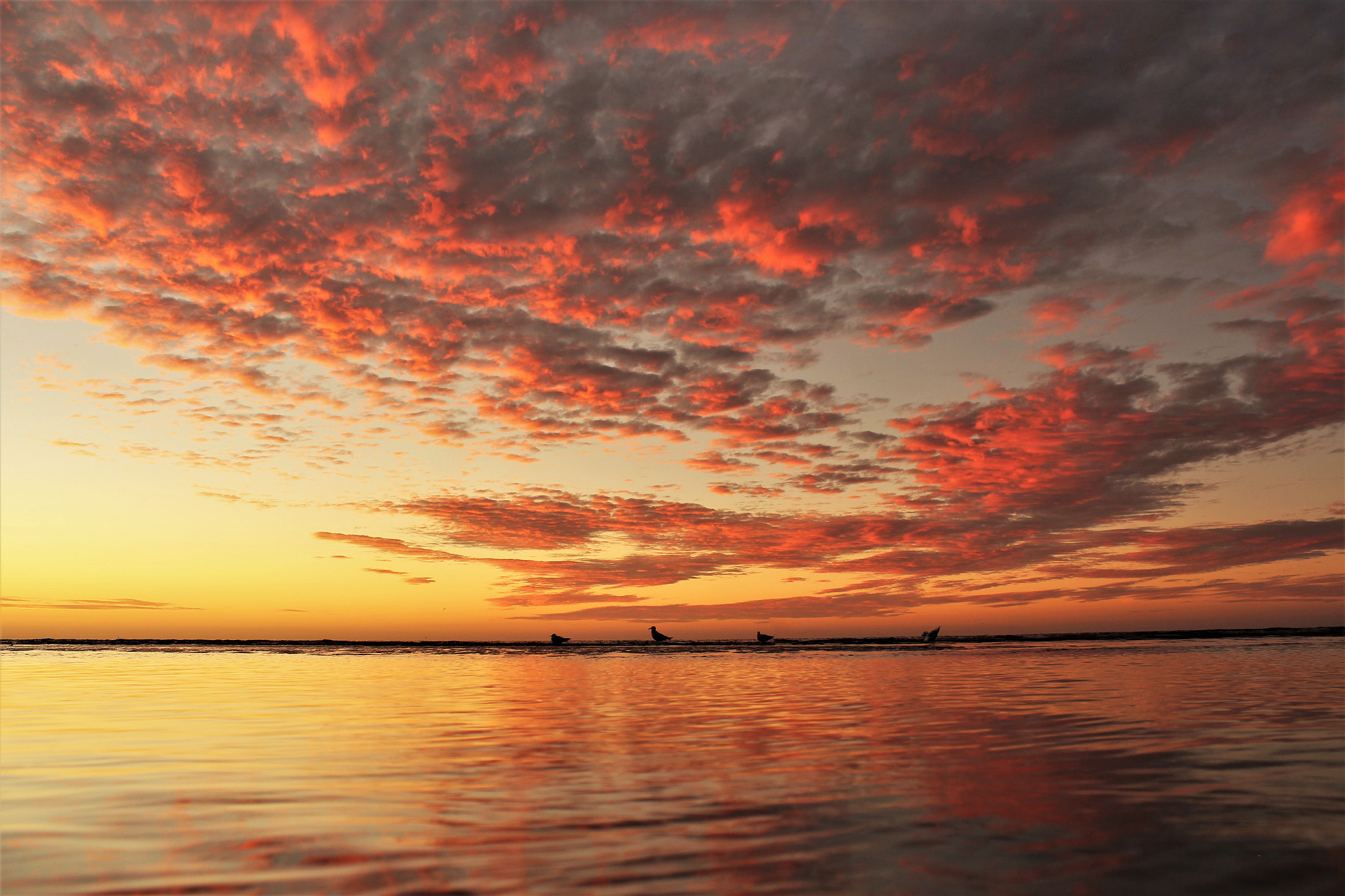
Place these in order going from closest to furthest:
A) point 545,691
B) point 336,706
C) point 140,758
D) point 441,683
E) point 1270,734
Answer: point 140,758
point 1270,734
point 336,706
point 545,691
point 441,683

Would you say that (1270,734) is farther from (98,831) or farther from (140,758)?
(140,758)

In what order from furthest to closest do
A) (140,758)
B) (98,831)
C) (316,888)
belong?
(140,758)
(98,831)
(316,888)

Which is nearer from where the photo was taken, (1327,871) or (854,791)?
(1327,871)

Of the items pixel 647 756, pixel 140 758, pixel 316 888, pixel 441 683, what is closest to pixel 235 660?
pixel 441 683

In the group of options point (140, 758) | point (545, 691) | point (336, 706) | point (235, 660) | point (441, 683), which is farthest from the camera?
point (235, 660)

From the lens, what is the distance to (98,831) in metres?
7.18

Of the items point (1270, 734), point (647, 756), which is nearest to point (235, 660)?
point (647, 756)

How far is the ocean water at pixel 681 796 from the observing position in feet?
19.1

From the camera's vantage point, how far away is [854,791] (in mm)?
8555

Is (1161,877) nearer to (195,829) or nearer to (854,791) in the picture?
(854,791)

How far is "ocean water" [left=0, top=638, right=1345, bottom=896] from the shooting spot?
5.82 meters

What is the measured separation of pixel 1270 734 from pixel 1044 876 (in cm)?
960

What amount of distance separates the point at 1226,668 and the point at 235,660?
160ft

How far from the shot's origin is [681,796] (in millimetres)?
8453
